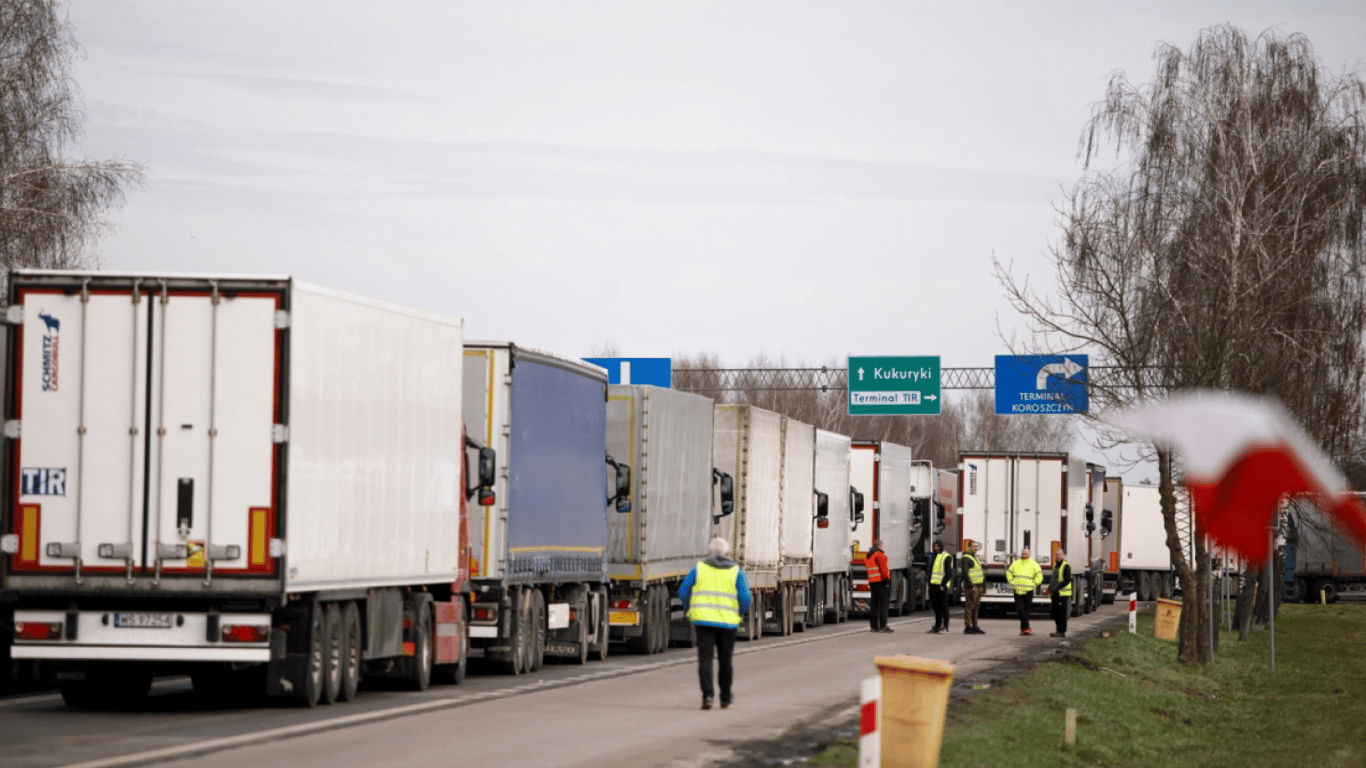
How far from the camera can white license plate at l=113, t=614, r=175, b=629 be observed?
53.0ft

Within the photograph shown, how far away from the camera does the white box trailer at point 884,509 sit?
140ft

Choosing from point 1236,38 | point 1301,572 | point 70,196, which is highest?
point 1236,38

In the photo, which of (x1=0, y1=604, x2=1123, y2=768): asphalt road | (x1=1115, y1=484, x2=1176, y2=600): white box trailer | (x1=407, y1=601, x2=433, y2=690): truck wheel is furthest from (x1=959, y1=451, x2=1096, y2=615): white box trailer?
(x1=407, y1=601, x2=433, y2=690): truck wheel

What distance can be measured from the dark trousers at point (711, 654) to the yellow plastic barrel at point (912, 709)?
16.2 feet

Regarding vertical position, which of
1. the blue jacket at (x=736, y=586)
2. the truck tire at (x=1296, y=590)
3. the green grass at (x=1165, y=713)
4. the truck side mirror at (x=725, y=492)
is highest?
the truck side mirror at (x=725, y=492)

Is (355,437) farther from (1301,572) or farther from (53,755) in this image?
(1301,572)

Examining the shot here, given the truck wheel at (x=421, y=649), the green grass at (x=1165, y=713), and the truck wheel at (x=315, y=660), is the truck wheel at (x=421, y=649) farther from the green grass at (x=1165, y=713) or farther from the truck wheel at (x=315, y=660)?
the green grass at (x=1165, y=713)

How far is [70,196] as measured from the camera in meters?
33.9

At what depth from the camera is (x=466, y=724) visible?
16594mm

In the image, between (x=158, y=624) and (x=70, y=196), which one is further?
(x=70, y=196)

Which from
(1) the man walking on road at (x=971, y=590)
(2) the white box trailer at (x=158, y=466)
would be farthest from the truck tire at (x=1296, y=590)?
(2) the white box trailer at (x=158, y=466)

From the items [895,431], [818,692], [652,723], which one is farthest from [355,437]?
[895,431]

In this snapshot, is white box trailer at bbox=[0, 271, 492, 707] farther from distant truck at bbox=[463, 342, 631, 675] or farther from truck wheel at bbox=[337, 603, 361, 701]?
distant truck at bbox=[463, 342, 631, 675]

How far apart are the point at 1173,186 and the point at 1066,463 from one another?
377 inches
